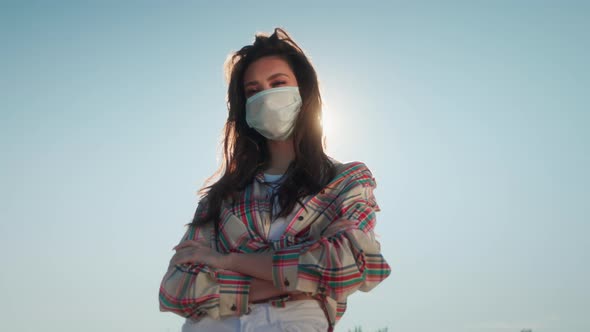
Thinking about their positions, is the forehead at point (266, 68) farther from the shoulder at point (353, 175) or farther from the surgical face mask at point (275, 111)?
the shoulder at point (353, 175)

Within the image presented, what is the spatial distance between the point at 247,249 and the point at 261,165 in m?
1.21

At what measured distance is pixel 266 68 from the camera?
297 inches

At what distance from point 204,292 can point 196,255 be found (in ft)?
1.17

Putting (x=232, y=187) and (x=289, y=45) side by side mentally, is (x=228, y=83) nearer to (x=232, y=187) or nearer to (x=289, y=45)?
(x=289, y=45)

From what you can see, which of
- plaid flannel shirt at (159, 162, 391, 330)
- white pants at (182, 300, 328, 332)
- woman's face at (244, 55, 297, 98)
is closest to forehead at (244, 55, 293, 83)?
woman's face at (244, 55, 297, 98)

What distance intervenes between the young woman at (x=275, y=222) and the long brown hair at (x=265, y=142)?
0.01 metres

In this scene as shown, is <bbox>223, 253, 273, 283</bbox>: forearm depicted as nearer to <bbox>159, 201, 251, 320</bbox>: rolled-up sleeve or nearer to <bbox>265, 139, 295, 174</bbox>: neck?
<bbox>159, 201, 251, 320</bbox>: rolled-up sleeve

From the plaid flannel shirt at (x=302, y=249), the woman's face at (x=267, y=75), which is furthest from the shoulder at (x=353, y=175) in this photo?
the woman's face at (x=267, y=75)

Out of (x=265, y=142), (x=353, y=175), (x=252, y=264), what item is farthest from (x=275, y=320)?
(x=265, y=142)

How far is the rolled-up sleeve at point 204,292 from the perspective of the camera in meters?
6.09

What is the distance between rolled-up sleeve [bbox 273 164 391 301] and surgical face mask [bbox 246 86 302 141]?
1.43 metres

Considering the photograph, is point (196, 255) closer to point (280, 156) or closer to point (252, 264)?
point (252, 264)

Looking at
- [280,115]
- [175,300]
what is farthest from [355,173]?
[175,300]

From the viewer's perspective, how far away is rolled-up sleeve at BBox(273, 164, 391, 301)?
5.87 meters
